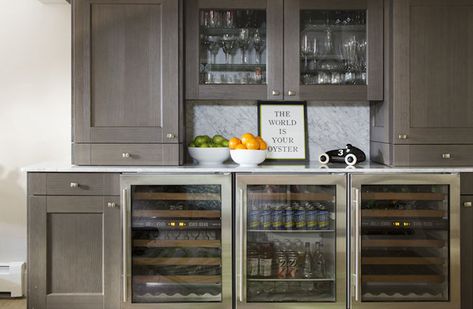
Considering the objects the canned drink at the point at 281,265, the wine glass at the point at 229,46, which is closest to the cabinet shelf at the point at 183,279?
the canned drink at the point at 281,265

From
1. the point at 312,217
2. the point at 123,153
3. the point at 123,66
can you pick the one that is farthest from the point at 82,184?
the point at 312,217

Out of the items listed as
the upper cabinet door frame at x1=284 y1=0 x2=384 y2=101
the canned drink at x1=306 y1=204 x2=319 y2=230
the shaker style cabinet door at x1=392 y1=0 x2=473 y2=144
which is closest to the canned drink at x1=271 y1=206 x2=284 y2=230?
the canned drink at x1=306 y1=204 x2=319 y2=230

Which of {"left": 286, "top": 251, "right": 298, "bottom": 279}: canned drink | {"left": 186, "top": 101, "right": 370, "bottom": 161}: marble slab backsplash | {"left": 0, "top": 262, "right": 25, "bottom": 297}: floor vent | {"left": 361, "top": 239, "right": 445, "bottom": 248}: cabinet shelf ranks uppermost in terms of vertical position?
{"left": 186, "top": 101, "right": 370, "bottom": 161}: marble slab backsplash

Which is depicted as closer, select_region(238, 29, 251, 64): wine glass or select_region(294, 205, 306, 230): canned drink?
select_region(294, 205, 306, 230): canned drink

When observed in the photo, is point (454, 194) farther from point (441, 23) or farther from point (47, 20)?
point (47, 20)

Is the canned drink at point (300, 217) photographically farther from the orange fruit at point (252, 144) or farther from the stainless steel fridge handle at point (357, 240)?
the orange fruit at point (252, 144)

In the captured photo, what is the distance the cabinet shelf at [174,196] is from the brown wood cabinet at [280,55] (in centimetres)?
63

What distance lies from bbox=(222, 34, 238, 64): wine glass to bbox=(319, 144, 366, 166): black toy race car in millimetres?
823

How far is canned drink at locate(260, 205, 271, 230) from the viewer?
3543 millimetres

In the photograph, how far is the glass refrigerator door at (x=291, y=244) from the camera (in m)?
3.53

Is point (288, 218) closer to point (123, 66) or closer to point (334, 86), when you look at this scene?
point (334, 86)

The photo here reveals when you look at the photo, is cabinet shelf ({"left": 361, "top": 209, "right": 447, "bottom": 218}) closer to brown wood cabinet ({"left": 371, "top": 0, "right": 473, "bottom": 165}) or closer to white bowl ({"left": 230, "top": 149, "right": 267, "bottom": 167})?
brown wood cabinet ({"left": 371, "top": 0, "right": 473, "bottom": 165})

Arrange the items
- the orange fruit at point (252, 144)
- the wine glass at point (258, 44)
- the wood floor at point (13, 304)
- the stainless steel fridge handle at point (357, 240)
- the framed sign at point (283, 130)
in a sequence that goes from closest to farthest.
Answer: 1. the stainless steel fridge handle at point (357, 240)
2. the orange fruit at point (252, 144)
3. the wine glass at point (258, 44)
4. the wood floor at point (13, 304)
5. the framed sign at point (283, 130)

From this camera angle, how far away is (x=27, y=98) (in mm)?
4227
